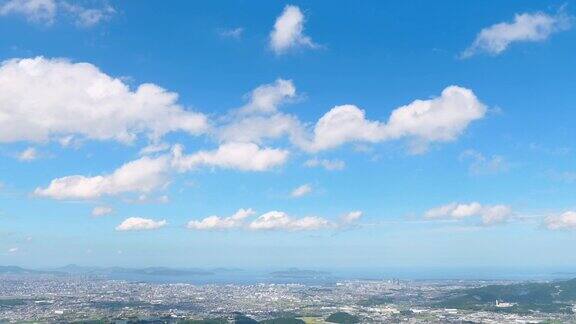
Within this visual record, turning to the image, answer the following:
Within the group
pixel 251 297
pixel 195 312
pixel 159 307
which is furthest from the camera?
pixel 251 297

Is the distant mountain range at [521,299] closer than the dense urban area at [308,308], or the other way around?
the dense urban area at [308,308]

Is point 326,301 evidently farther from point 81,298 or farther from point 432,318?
point 81,298

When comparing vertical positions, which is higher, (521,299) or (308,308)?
(521,299)

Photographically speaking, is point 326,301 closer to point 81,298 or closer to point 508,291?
point 508,291

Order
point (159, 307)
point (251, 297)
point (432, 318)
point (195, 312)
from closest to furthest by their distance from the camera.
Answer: point (432, 318) < point (195, 312) < point (159, 307) < point (251, 297)

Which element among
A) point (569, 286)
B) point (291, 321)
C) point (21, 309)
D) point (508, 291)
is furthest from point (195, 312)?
point (569, 286)

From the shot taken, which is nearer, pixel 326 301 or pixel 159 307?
pixel 159 307

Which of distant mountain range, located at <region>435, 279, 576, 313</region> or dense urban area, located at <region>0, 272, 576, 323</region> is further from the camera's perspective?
distant mountain range, located at <region>435, 279, 576, 313</region>

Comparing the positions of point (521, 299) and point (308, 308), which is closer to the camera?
point (308, 308)

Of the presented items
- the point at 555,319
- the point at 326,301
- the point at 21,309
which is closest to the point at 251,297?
the point at 326,301
